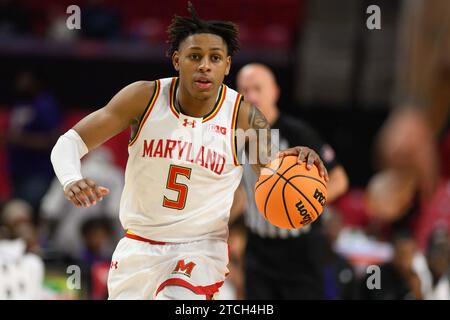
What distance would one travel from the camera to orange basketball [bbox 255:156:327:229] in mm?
3646

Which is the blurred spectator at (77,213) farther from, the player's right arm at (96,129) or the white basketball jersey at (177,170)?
the player's right arm at (96,129)

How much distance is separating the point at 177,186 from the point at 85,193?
0.54 metres

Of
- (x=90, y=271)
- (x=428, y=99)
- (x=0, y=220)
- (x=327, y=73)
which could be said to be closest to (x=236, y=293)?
(x=90, y=271)

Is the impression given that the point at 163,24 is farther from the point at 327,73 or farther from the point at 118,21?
the point at 327,73

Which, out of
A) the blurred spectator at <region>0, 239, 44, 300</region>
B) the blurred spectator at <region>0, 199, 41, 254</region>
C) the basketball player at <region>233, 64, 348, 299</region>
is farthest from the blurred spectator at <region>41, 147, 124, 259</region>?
the basketball player at <region>233, 64, 348, 299</region>

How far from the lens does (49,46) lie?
1152 centimetres

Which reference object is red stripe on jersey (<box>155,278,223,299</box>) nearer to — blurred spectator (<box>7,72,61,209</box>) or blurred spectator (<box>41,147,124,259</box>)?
blurred spectator (<box>41,147,124,259</box>)

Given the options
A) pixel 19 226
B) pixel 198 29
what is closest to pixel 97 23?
pixel 19 226

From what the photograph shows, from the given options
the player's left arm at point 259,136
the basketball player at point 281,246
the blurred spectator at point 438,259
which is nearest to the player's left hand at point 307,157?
the player's left arm at point 259,136

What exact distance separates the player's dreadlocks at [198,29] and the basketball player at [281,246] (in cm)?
151

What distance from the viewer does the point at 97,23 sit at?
11.7 meters

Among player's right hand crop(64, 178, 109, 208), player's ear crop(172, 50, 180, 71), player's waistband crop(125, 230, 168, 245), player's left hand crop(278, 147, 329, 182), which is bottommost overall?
player's waistband crop(125, 230, 168, 245)

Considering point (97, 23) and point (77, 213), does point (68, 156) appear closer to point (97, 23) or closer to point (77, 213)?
point (77, 213)

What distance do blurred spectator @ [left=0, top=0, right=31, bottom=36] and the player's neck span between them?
859 cm
